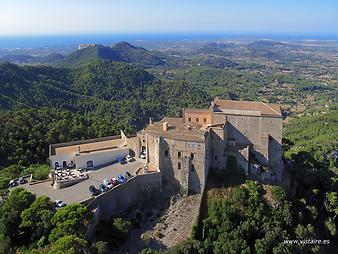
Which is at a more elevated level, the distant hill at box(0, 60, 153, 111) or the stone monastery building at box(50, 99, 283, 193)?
the stone monastery building at box(50, 99, 283, 193)

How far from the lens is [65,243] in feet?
102

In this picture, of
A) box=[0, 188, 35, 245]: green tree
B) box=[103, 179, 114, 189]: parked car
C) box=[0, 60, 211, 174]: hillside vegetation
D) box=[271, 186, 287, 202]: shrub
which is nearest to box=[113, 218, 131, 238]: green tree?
box=[103, 179, 114, 189]: parked car

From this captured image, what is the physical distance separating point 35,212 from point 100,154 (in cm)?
1182

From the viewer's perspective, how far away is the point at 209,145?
142 ft

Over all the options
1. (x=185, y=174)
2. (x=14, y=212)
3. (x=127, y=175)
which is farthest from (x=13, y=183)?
(x=185, y=174)

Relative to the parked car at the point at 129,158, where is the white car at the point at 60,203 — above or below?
below

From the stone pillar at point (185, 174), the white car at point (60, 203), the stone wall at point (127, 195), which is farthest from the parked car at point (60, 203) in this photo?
the stone pillar at point (185, 174)

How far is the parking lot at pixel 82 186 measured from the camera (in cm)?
3850

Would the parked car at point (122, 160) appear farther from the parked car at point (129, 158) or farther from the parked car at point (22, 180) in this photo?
the parked car at point (22, 180)

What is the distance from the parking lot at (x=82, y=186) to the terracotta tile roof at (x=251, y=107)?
39.2 ft

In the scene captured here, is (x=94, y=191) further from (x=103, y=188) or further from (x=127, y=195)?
(x=127, y=195)

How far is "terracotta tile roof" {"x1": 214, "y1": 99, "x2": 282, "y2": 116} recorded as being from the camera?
146 feet

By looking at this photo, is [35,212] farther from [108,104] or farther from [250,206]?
[108,104]

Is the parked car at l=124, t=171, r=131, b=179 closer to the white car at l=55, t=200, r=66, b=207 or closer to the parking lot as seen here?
the parking lot
